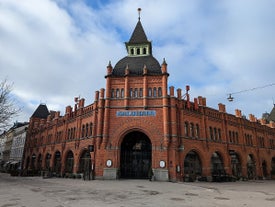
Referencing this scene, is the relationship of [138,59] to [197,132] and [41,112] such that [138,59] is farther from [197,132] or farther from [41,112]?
→ [41,112]

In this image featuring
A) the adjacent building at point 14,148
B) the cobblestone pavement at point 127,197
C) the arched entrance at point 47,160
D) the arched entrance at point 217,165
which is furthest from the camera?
the adjacent building at point 14,148

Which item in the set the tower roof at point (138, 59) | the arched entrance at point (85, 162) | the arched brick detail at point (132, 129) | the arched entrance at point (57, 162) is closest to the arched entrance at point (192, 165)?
the arched brick detail at point (132, 129)

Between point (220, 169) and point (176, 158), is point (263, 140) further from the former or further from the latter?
point (176, 158)

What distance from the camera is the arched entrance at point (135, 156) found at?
2827 centimetres

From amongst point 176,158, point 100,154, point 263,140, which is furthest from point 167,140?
point 263,140

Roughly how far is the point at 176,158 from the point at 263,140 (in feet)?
87.6

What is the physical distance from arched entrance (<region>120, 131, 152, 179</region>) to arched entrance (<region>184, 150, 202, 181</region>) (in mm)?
5039

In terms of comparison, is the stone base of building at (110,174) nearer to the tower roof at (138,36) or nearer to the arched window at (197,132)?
the arched window at (197,132)

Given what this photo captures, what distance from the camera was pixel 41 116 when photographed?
5728 cm

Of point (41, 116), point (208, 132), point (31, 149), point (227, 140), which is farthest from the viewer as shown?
point (41, 116)

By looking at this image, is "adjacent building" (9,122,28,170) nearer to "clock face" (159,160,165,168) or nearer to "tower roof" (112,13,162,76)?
"tower roof" (112,13,162,76)

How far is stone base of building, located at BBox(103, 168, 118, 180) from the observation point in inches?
1002

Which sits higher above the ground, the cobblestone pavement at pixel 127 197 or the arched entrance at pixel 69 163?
the arched entrance at pixel 69 163

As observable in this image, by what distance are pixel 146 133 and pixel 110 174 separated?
21.9 ft
